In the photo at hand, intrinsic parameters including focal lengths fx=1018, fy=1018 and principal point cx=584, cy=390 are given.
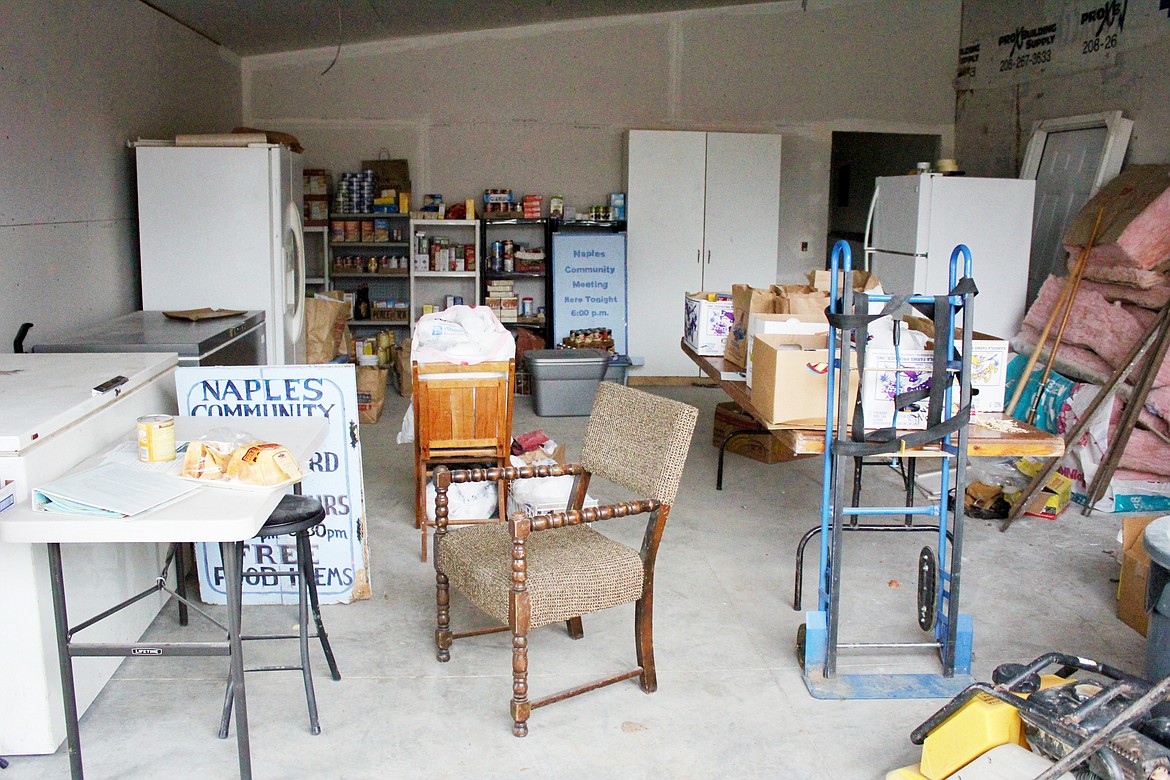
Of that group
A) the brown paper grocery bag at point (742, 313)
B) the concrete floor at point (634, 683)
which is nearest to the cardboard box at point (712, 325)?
the brown paper grocery bag at point (742, 313)

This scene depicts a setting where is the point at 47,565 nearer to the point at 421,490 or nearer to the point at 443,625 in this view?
the point at 443,625

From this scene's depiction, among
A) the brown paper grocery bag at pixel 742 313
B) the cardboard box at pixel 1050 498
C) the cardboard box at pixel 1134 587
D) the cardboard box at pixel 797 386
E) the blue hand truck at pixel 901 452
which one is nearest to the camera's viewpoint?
the blue hand truck at pixel 901 452

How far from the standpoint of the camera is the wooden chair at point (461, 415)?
416 cm

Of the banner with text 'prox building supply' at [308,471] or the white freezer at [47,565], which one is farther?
the banner with text 'prox building supply' at [308,471]

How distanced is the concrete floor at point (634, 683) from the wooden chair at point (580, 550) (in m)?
0.16

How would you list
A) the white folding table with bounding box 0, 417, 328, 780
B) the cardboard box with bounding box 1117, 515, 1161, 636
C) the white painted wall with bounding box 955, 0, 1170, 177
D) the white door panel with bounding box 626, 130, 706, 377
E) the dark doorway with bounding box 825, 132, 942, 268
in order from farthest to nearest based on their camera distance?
1. the dark doorway with bounding box 825, 132, 942, 268
2. the white door panel with bounding box 626, 130, 706, 377
3. the white painted wall with bounding box 955, 0, 1170, 177
4. the cardboard box with bounding box 1117, 515, 1161, 636
5. the white folding table with bounding box 0, 417, 328, 780

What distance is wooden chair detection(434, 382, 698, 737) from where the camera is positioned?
110 inches

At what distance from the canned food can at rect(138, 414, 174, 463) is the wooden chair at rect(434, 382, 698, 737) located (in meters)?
0.80

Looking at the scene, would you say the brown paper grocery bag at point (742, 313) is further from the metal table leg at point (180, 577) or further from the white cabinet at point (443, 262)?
the white cabinet at point (443, 262)

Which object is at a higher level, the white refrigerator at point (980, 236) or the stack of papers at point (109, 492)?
the white refrigerator at point (980, 236)

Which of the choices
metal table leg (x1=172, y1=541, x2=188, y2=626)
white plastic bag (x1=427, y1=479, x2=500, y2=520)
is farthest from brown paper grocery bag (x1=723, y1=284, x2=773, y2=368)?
metal table leg (x1=172, y1=541, x2=188, y2=626)

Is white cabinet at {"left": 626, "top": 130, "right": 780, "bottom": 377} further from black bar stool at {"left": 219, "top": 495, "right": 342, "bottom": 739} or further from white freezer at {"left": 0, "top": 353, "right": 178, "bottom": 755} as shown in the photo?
black bar stool at {"left": 219, "top": 495, "right": 342, "bottom": 739}

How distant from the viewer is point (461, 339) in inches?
166

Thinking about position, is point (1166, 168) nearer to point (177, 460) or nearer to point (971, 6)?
point (971, 6)
